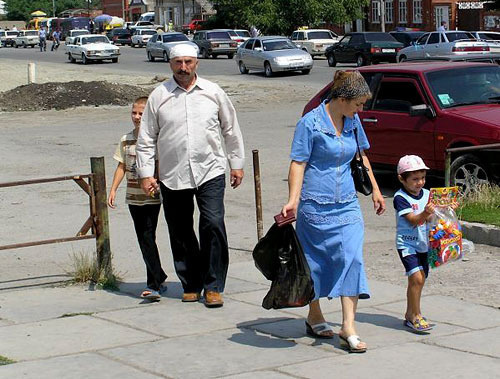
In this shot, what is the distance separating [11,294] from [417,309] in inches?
137

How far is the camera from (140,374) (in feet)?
19.9

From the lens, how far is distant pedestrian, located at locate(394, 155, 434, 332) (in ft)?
22.7

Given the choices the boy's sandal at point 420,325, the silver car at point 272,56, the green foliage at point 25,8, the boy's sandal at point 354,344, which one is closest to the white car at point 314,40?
the silver car at point 272,56

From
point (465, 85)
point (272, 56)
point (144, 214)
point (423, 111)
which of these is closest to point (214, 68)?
point (272, 56)

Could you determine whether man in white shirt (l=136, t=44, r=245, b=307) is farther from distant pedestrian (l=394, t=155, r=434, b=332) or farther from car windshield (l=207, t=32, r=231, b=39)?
car windshield (l=207, t=32, r=231, b=39)

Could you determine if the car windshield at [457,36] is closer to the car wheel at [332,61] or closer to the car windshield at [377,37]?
the car windshield at [377,37]

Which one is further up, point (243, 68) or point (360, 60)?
point (360, 60)

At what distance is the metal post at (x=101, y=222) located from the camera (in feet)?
29.1

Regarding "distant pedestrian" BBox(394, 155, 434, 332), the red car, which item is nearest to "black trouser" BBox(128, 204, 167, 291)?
"distant pedestrian" BBox(394, 155, 434, 332)

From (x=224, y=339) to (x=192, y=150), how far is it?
153cm

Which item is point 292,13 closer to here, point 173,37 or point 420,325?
point 173,37

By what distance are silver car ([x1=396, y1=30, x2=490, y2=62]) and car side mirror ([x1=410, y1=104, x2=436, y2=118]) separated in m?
26.8

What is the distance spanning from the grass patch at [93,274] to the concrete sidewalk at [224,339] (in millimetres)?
181

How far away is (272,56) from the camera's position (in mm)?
41000
